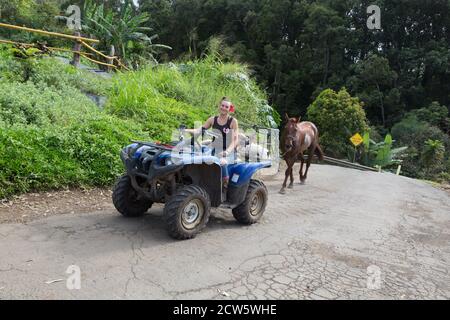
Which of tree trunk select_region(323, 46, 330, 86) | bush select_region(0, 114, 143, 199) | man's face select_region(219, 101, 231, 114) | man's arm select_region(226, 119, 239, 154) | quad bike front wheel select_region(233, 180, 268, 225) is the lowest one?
quad bike front wheel select_region(233, 180, 268, 225)

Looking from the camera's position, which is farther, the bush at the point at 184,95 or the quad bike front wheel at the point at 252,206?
the bush at the point at 184,95

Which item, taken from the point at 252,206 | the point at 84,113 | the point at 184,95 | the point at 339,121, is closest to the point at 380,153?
the point at 339,121

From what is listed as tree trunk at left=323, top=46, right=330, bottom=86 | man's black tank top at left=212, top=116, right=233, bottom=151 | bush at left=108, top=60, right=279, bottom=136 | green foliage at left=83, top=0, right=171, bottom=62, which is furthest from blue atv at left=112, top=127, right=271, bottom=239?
tree trunk at left=323, top=46, right=330, bottom=86

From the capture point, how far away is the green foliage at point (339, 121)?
30234 mm

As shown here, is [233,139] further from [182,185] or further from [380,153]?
[380,153]

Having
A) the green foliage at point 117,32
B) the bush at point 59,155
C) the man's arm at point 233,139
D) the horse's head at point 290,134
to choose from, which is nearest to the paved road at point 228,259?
the bush at point 59,155

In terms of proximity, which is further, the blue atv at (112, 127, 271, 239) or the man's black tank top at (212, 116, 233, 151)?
the man's black tank top at (212, 116, 233, 151)

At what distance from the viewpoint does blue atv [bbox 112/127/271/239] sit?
16.5 ft

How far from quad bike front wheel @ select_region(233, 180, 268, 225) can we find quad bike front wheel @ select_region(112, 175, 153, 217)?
1.29m

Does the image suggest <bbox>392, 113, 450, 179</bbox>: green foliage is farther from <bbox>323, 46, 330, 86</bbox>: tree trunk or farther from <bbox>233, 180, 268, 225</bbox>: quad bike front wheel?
<bbox>233, 180, 268, 225</bbox>: quad bike front wheel

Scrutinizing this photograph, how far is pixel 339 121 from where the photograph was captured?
30.3 m

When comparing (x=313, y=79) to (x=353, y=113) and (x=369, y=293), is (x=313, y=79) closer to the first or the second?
(x=353, y=113)

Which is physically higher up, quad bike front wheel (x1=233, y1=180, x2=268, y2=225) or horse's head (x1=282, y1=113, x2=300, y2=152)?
horse's head (x1=282, y1=113, x2=300, y2=152)

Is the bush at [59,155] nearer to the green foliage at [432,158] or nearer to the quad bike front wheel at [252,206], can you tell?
the quad bike front wheel at [252,206]
